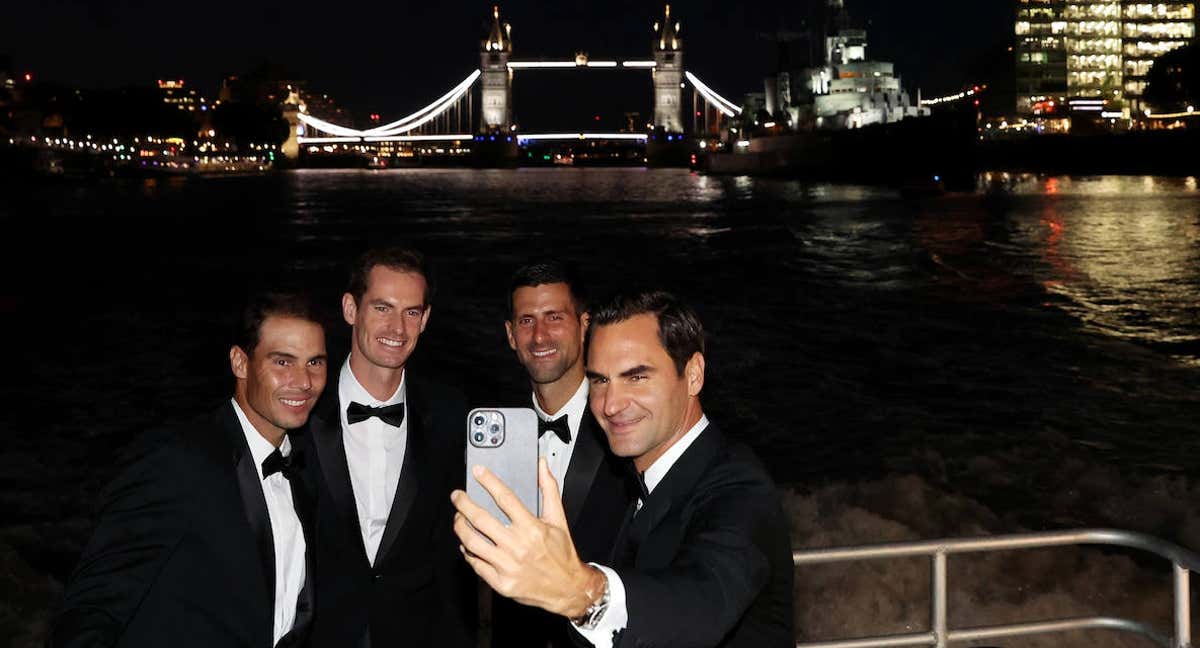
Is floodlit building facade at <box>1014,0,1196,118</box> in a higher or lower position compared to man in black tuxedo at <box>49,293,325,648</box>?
higher

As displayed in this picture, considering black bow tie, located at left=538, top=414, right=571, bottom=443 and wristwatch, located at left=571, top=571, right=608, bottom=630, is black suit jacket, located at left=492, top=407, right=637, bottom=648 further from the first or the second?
wristwatch, located at left=571, top=571, right=608, bottom=630

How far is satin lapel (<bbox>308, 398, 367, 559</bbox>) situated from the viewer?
3.36m

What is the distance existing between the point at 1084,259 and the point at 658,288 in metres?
31.9

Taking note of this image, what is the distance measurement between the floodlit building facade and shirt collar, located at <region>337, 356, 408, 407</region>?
128 meters

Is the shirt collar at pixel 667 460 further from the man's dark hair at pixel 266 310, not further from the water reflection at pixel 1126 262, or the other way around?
the water reflection at pixel 1126 262

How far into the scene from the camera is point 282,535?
3047 mm

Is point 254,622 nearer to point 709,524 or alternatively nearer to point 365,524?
point 365,524

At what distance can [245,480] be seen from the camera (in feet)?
9.50

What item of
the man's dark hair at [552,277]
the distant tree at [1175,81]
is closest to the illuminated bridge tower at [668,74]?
the distant tree at [1175,81]

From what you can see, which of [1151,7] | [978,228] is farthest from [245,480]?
[1151,7]

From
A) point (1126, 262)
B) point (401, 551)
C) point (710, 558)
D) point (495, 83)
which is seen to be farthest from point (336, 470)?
point (495, 83)

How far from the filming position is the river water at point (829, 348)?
33.9ft

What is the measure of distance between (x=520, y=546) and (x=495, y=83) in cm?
18609

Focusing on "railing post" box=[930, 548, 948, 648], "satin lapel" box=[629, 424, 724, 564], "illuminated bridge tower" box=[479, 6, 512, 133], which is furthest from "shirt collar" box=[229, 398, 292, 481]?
"illuminated bridge tower" box=[479, 6, 512, 133]
